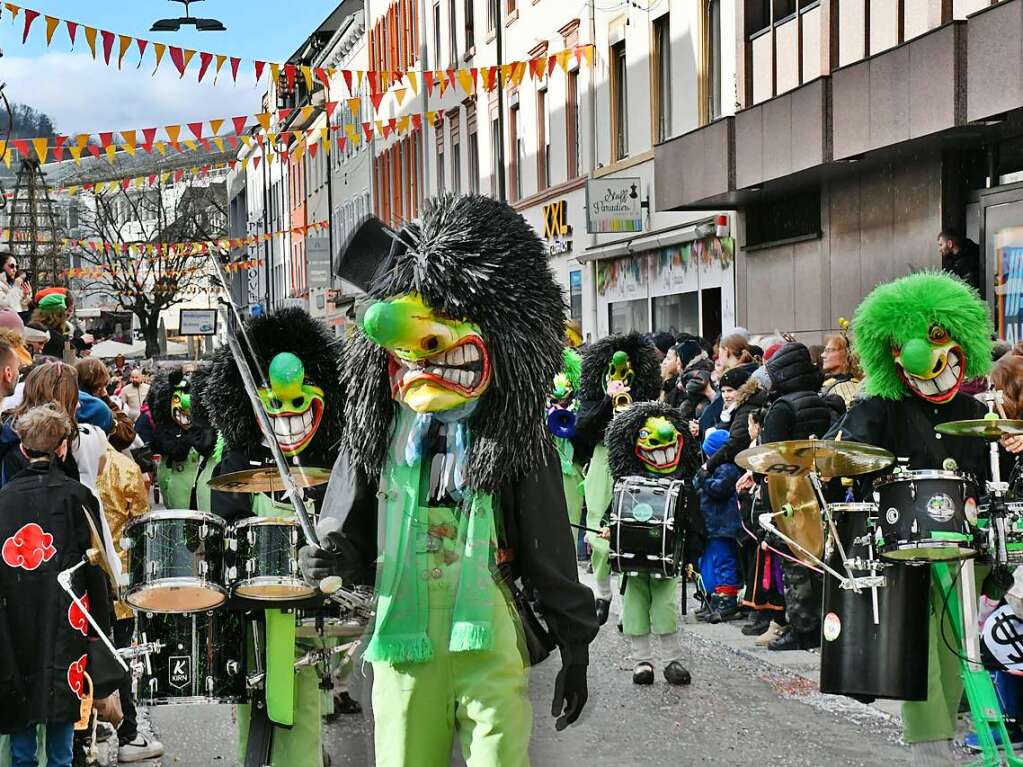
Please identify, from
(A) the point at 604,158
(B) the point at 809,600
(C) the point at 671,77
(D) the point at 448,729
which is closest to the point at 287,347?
(D) the point at 448,729

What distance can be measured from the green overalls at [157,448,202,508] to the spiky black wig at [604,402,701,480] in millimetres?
3098

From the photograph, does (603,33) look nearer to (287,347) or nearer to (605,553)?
(605,553)

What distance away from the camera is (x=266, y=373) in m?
5.77

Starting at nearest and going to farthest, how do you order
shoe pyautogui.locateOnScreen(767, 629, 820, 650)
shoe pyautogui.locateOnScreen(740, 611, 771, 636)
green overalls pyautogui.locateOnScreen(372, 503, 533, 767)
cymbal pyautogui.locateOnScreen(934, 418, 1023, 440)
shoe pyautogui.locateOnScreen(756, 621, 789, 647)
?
1. green overalls pyautogui.locateOnScreen(372, 503, 533, 767)
2. cymbal pyautogui.locateOnScreen(934, 418, 1023, 440)
3. shoe pyautogui.locateOnScreen(767, 629, 820, 650)
4. shoe pyautogui.locateOnScreen(756, 621, 789, 647)
5. shoe pyautogui.locateOnScreen(740, 611, 771, 636)

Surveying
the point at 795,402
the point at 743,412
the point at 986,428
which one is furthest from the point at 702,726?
the point at 743,412

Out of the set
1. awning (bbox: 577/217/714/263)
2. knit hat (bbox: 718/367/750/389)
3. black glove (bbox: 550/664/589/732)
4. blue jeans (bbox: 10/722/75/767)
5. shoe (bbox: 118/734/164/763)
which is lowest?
shoe (bbox: 118/734/164/763)

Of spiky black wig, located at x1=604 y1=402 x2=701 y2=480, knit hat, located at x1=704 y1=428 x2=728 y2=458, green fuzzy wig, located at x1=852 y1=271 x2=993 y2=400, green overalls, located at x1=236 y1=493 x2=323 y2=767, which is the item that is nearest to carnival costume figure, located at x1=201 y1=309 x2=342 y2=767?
green overalls, located at x1=236 y1=493 x2=323 y2=767

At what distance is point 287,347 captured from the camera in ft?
19.3

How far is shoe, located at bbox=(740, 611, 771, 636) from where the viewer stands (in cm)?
939

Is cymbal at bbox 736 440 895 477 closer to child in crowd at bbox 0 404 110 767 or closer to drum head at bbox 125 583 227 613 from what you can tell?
drum head at bbox 125 583 227 613

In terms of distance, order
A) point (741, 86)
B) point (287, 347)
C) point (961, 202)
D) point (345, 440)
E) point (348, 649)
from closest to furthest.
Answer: point (345, 440) < point (348, 649) < point (287, 347) < point (961, 202) < point (741, 86)

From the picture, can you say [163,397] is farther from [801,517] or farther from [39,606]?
[801,517]

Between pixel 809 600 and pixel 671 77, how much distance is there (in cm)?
1435

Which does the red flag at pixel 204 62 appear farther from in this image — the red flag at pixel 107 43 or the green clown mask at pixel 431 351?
the green clown mask at pixel 431 351
